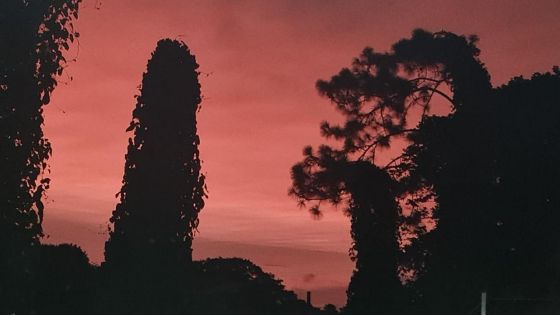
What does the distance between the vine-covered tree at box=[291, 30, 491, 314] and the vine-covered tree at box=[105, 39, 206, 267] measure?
8719 mm

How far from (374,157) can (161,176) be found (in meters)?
11.5

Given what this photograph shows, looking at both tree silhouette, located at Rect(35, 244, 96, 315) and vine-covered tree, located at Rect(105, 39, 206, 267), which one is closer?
vine-covered tree, located at Rect(105, 39, 206, 267)

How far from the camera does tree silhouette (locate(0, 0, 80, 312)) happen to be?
40.4 feet

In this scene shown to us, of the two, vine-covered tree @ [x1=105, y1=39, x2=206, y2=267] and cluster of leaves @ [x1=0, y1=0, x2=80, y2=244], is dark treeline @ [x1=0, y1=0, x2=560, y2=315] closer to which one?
vine-covered tree @ [x1=105, y1=39, x2=206, y2=267]

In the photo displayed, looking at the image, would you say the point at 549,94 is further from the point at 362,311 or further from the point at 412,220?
the point at 362,311


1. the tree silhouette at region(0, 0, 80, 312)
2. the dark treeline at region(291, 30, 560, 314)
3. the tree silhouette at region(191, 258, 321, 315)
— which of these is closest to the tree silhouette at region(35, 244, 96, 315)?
→ the tree silhouette at region(191, 258, 321, 315)

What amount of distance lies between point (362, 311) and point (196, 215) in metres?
9.52

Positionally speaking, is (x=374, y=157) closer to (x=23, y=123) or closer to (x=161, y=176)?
(x=161, y=176)

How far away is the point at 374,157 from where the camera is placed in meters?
35.9

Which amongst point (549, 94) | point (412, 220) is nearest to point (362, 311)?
point (412, 220)

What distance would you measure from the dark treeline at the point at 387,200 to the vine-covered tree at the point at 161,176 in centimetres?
4

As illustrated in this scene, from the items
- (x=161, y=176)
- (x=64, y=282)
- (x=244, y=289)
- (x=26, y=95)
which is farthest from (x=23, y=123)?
(x=244, y=289)

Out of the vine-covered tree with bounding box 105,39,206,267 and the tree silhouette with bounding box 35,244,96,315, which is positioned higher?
the vine-covered tree with bounding box 105,39,206,267

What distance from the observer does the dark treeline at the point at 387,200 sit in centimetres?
2823
